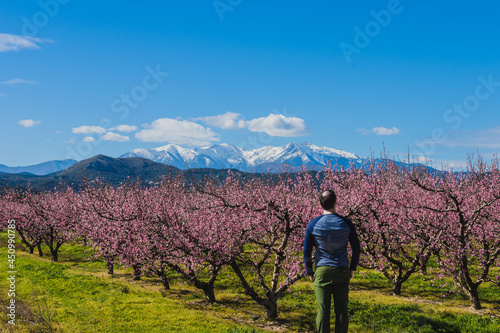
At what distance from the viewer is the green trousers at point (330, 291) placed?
281 inches

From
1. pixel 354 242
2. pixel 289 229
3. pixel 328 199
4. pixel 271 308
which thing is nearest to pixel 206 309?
pixel 271 308

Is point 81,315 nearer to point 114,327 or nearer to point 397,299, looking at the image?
point 114,327

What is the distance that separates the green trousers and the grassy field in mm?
5167

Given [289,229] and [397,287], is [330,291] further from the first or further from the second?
[397,287]

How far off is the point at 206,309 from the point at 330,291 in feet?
40.0

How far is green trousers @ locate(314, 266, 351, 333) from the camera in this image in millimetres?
7141

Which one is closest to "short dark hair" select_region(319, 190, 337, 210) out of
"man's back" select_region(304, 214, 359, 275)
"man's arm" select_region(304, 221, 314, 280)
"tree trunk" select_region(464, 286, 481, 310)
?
"man's back" select_region(304, 214, 359, 275)

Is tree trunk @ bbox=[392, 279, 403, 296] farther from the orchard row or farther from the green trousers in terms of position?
the green trousers

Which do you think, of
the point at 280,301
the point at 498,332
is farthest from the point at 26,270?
the point at 498,332

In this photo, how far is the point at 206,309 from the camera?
17641 mm

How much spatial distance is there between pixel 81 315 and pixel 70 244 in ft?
133

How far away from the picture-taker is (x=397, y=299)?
20156mm

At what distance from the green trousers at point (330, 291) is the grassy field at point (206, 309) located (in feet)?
17.0

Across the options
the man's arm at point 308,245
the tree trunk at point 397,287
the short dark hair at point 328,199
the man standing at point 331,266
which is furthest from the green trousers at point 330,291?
the tree trunk at point 397,287
